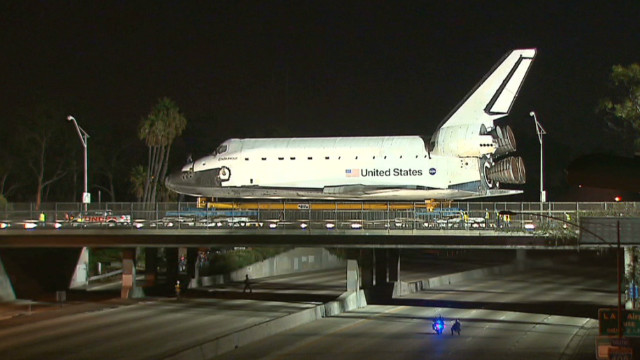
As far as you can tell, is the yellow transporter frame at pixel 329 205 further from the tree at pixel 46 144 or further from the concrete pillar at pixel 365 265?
the tree at pixel 46 144

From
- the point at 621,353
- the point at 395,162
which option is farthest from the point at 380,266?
the point at 621,353

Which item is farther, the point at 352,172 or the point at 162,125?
the point at 162,125

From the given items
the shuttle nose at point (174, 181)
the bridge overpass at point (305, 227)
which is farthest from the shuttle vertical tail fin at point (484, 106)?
the shuttle nose at point (174, 181)

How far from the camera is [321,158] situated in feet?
200

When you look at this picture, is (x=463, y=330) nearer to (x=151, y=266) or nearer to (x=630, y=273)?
(x=630, y=273)

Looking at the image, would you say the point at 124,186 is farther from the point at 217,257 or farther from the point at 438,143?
the point at 438,143

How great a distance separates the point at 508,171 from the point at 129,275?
26.0m

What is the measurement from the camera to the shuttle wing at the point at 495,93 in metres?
58.8

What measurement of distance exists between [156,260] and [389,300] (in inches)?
667

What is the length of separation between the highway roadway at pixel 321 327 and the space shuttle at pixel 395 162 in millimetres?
7605

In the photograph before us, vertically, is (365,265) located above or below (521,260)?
above

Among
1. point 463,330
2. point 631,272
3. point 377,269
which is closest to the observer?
point 463,330

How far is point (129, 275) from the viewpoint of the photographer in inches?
2251

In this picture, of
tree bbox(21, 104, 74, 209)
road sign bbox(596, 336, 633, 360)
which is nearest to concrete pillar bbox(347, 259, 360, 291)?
road sign bbox(596, 336, 633, 360)
